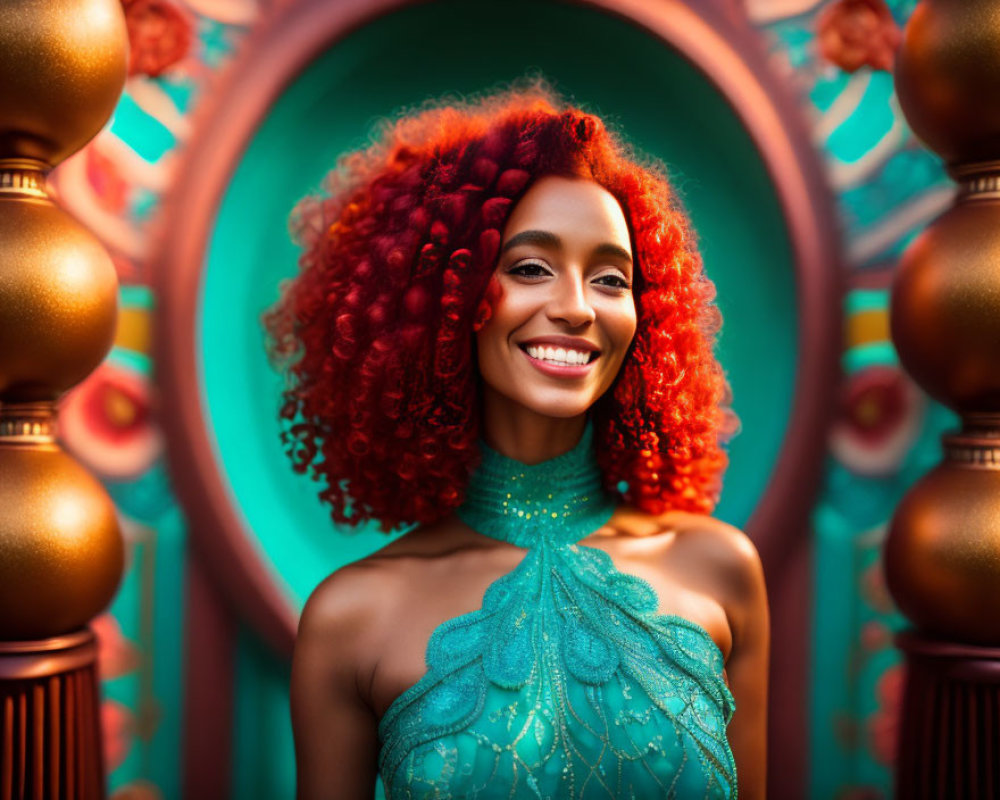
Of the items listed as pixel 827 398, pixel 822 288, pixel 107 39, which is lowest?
pixel 827 398

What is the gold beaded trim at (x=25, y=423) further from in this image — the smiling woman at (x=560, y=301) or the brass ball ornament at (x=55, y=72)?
the smiling woman at (x=560, y=301)

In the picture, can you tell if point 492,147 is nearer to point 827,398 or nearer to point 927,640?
point 827,398

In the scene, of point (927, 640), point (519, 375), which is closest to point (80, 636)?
point (519, 375)

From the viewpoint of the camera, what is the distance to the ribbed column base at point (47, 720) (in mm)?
1376

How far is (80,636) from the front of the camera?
145 centimetres

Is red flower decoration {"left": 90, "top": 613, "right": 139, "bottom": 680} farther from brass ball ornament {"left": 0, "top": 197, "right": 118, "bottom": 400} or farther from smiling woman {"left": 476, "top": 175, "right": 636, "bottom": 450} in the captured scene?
smiling woman {"left": 476, "top": 175, "right": 636, "bottom": 450}

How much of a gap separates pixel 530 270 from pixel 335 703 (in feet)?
2.07

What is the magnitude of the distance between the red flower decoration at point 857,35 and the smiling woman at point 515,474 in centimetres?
57

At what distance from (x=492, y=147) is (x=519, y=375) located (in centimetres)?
32

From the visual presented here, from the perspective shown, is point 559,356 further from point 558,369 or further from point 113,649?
→ point 113,649

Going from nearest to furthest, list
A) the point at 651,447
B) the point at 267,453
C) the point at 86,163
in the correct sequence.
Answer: the point at 651,447 < the point at 86,163 < the point at 267,453

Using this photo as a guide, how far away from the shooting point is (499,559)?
1.44 meters

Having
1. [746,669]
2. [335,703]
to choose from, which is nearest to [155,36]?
[335,703]

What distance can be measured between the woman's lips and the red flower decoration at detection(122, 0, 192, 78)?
90 cm
